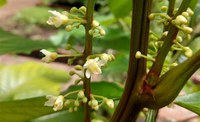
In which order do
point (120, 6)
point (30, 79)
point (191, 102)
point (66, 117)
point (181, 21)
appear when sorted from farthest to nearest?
point (30, 79) < point (120, 6) < point (66, 117) < point (191, 102) < point (181, 21)

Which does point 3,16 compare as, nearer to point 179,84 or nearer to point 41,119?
point 41,119

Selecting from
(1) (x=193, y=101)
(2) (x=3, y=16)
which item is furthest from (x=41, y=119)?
(2) (x=3, y=16)

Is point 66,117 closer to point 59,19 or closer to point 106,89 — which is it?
point 106,89

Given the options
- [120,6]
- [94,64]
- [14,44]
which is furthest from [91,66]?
[120,6]

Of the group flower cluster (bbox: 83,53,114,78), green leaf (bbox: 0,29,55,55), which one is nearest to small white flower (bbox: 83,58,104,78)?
flower cluster (bbox: 83,53,114,78)

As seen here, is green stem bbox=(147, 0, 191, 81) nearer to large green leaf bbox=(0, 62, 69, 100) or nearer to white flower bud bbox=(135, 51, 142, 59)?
white flower bud bbox=(135, 51, 142, 59)

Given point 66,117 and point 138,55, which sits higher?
point 138,55

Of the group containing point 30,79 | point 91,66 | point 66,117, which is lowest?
point 30,79

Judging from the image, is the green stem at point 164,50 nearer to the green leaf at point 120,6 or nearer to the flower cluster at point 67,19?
the flower cluster at point 67,19
